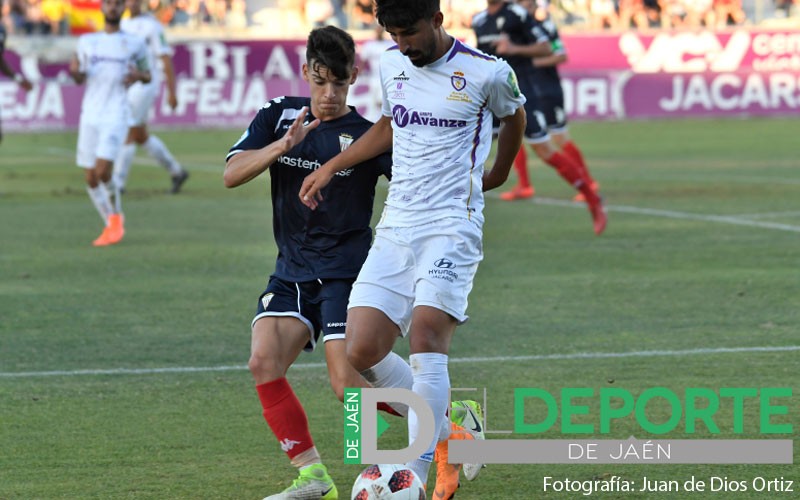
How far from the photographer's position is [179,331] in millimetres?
9469

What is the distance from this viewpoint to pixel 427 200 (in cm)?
582

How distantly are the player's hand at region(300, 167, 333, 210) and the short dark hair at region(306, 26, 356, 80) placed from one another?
417 millimetres

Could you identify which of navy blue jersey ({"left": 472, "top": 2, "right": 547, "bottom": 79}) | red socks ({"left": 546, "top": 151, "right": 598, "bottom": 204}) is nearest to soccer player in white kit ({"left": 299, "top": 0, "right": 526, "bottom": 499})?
red socks ({"left": 546, "top": 151, "right": 598, "bottom": 204})

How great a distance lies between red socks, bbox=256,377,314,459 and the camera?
594cm

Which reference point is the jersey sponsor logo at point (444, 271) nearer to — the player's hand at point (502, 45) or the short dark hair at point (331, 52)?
the short dark hair at point (331, 52)

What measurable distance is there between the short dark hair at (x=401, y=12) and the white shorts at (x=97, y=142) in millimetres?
8876

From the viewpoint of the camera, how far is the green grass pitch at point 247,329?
6285 millimetres

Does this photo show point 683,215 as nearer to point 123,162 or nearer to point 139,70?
point 139,70

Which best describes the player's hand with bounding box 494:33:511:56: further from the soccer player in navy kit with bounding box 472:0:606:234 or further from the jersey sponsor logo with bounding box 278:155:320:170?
the jersey sponsor logo with bounding box 278:155:320:170

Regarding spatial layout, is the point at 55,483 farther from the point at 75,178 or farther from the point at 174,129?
the point at 174,129

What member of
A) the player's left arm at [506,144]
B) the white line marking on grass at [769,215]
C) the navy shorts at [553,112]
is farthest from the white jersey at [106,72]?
the player's left arm at [506,144]

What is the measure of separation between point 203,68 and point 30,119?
3.50 metres

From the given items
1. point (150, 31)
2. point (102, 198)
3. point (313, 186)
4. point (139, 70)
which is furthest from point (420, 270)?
→ point (150, 31)

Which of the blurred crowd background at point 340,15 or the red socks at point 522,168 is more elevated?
the red socks at point 522,168
